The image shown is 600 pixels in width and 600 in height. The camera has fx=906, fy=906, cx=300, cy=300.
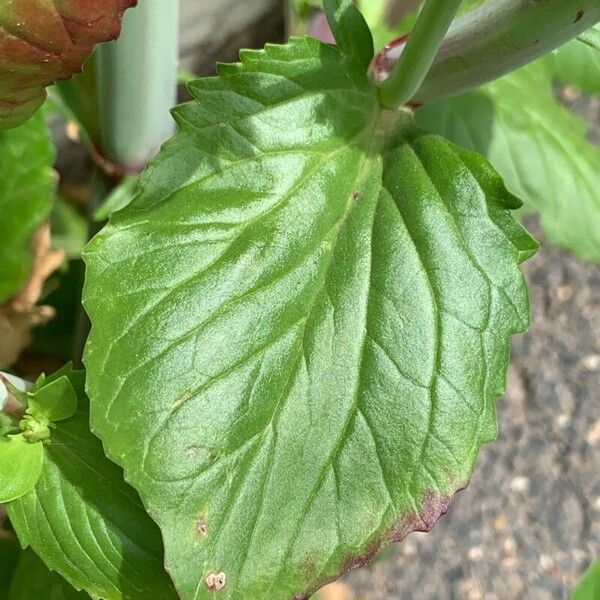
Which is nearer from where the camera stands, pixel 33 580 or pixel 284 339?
pixel 284 339

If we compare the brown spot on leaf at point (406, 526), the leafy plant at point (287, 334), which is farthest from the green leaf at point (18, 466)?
the brown spot on leaf at point (406, 526)

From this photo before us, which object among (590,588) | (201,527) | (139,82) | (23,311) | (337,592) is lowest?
(337,592)

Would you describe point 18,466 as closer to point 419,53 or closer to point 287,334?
point 287,334

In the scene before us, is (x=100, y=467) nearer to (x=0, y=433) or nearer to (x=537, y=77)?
(x=0, y=433)

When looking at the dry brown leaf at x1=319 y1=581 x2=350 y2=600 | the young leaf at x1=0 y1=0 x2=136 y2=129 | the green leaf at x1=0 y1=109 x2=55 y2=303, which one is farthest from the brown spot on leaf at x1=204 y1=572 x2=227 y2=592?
the dry brown leaf at x1=319 y1=581 x2=350 y2=600

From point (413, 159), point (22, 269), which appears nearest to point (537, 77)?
point (413, 159)

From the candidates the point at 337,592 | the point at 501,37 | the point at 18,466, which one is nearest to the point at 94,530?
the point at 18,466
